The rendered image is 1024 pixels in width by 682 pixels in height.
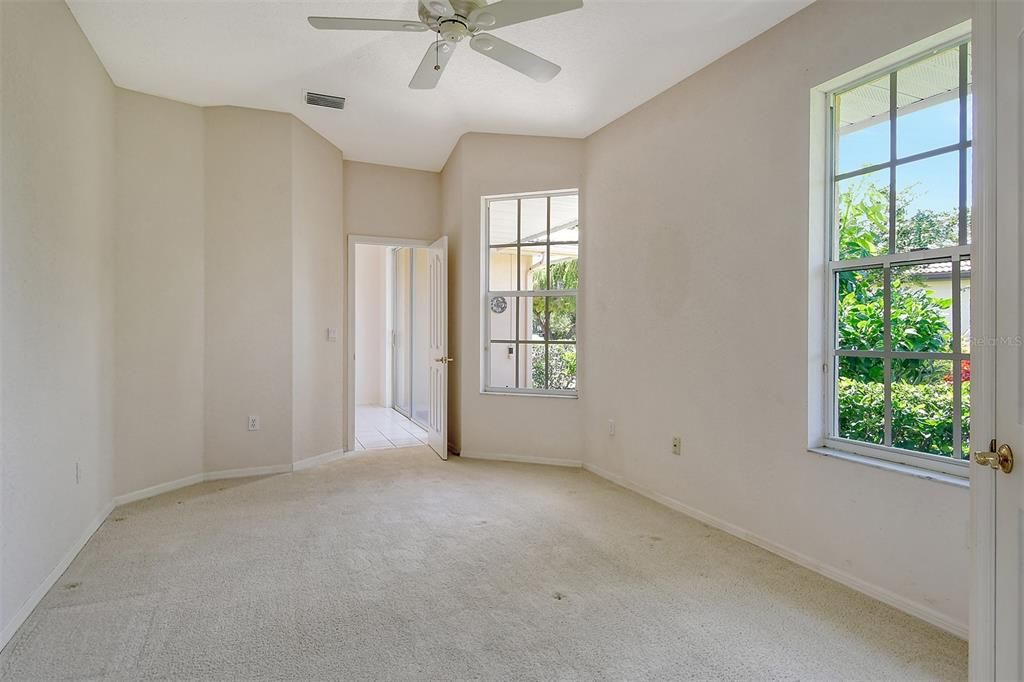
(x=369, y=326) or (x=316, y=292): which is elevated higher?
(x=316, y=292)

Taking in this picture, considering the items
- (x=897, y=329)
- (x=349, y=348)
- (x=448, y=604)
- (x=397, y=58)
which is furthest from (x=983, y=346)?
(x=349, y=348)

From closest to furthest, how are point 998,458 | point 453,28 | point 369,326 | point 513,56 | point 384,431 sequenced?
1. point 998,458
2. point 453,28
3. point 513,56
4. point 384,431
5. point 369,326

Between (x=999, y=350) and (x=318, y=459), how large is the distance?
4487 mm

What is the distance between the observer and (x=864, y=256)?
2.50 m

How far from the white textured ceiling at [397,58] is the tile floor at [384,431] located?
2963 mm

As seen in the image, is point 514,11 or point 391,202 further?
point 391,202

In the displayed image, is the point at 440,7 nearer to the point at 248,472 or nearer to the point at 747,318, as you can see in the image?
the point at 747,318

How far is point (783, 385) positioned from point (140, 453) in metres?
4.01

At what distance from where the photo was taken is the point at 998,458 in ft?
4.19

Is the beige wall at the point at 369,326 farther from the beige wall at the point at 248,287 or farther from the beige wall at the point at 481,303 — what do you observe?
the beige wall at the point at 248,287

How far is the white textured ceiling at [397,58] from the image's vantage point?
2.77 m

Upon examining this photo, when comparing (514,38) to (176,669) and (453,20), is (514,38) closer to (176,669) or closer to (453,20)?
(453,20)

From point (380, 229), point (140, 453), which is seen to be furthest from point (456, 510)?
point (380, 229)

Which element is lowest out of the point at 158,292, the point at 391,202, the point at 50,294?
the point at 50,294
